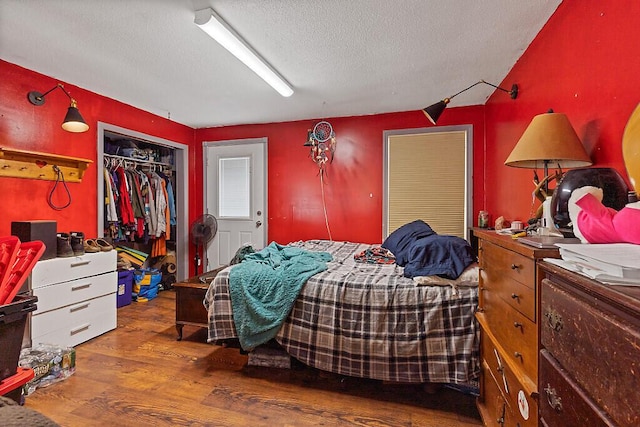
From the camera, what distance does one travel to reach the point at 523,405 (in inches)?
44.1

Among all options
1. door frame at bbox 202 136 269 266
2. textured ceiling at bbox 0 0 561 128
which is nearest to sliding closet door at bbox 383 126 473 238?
textured ceiling at bbox 0 0 561 128

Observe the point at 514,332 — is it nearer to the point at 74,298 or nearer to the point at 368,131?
the point at 74,298

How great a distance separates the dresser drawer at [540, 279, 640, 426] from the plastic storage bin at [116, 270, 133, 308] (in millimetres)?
4084

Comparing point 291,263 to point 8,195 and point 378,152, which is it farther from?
point 8,195

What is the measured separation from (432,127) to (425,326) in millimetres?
2683

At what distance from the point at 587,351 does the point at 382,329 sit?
4.49 feet

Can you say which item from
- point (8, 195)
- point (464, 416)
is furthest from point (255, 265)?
point (8, 195)

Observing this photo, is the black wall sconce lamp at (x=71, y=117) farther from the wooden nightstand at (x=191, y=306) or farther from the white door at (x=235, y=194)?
the white door at (x=235, y=194)

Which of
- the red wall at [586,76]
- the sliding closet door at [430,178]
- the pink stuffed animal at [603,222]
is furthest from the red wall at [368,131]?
the pink stuffed animal at [603,222]

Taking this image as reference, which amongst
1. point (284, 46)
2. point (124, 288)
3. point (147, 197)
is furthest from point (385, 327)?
point (147, 197)

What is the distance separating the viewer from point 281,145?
4391mm

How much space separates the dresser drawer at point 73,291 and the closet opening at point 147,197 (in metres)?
0.69

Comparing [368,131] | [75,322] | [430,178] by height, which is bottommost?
[75,322]

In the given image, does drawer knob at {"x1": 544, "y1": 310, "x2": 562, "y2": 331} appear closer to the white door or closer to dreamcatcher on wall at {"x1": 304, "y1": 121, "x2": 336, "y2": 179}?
dreamcatcher on wall at {"x1": 304, "y1": 121, "x2": 336, "y2": 179}
